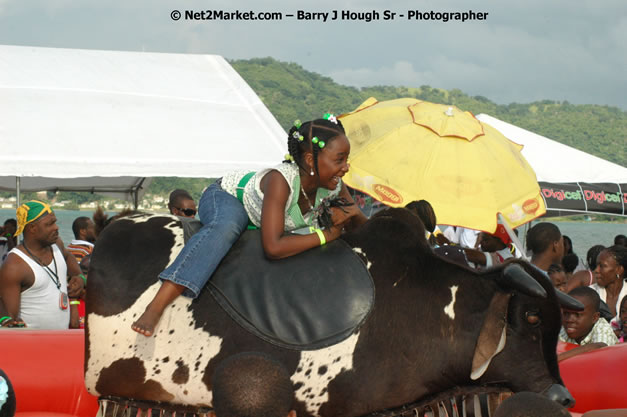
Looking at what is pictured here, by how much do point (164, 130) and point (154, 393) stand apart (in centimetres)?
698

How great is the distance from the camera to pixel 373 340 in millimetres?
2785

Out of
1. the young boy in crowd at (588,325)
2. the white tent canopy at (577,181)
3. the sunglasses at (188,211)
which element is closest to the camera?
the young boy in crowd at (588,325)

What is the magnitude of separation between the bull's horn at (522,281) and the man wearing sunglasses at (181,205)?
4.58 m

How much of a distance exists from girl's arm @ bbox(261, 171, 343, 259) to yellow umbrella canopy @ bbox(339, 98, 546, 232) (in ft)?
9.42

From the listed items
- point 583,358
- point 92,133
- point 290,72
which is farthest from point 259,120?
point 290,72

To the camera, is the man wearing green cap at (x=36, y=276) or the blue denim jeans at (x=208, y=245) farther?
the man wearing green cap at (x=36, y=276)

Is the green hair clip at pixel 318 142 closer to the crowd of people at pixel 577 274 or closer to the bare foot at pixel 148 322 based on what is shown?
the bare foot at pixel 148 322

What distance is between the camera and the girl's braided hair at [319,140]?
2957 millimetres

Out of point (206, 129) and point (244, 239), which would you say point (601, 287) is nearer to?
point (244, 239)

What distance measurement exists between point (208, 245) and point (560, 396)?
154 cm

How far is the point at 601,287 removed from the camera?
6738 mm

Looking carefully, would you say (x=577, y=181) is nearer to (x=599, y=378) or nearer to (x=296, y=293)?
(x=599, y=378)

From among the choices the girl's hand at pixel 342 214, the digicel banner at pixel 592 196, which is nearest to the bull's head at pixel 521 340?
the girl's hand at pixel 342 214

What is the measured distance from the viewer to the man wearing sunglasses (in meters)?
6.92
